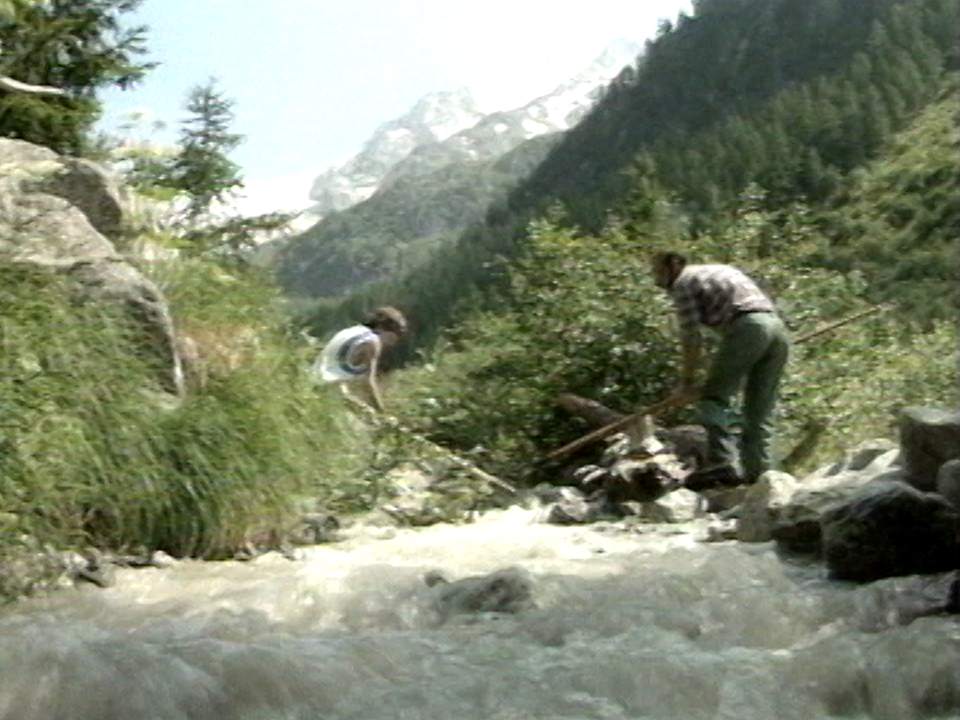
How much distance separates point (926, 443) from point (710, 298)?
172 centimetres

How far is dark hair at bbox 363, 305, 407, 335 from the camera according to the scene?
855 centimetres

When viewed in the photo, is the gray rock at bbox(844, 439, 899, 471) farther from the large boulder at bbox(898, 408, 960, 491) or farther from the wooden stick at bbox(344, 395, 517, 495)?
the wooden stick at bbox(344, 395, 517, 495)

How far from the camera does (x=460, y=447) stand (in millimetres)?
9258

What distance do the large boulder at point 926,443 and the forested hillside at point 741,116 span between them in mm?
32432

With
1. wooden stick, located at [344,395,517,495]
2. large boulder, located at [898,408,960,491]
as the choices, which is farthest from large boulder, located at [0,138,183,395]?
large boulder, located at [898,408,960,491]

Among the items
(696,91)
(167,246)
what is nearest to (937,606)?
(167,246)

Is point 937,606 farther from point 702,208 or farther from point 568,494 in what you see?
point 702,208

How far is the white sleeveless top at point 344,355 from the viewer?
7.65 metres

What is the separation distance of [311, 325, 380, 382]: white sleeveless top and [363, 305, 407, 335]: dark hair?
21cm

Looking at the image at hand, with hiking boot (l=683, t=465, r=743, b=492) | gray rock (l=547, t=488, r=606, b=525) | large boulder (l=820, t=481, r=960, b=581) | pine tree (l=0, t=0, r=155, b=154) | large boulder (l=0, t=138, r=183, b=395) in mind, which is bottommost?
hiking boot (l=683, t=465, r=743, b=492)

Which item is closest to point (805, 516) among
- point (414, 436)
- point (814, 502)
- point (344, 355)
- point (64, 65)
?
point (814, 502)

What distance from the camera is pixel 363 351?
8148 millimetres

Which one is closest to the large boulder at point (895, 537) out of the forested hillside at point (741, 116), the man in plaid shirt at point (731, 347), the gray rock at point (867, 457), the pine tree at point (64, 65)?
the gray rock at point (867, 457)

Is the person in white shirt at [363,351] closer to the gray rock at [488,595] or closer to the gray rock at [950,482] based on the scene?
the gray rock at [488,595]
